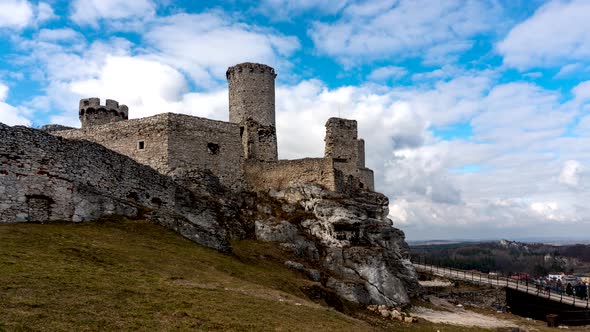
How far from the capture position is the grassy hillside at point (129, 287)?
12539mm

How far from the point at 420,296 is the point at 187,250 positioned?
76.6 ft

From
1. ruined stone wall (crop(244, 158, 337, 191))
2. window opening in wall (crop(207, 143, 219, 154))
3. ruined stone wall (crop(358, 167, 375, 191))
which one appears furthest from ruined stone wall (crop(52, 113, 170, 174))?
ruined stone wall (crop(358, 167, 375, 191))

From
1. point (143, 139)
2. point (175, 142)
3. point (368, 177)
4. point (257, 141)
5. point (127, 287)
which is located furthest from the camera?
point (368, 177)

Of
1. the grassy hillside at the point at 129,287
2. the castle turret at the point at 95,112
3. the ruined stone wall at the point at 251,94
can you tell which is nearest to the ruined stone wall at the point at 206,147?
the ruined stone wall at the point at 251,94

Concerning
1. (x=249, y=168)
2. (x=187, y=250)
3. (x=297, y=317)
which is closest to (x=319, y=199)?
(x=249, y=168)

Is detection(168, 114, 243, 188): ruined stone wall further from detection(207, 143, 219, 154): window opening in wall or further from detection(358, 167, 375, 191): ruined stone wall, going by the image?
detection(358, 167, 375, 191): ruined stone wall

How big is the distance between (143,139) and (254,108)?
11.0 metres

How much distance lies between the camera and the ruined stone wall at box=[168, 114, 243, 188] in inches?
1457

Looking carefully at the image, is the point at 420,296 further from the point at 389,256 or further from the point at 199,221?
the point at 199,221

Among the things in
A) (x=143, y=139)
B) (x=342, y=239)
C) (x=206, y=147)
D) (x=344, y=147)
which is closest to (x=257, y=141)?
(x=206, y=147)

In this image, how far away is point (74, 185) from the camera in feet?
77.9

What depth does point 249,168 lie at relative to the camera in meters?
42.0

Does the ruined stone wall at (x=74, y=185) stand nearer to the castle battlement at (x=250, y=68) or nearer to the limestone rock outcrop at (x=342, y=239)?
the limestone rock outcrop at (x=342, y=239)

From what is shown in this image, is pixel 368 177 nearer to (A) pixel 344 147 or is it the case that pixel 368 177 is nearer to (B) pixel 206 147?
(A) pixel 344 147
